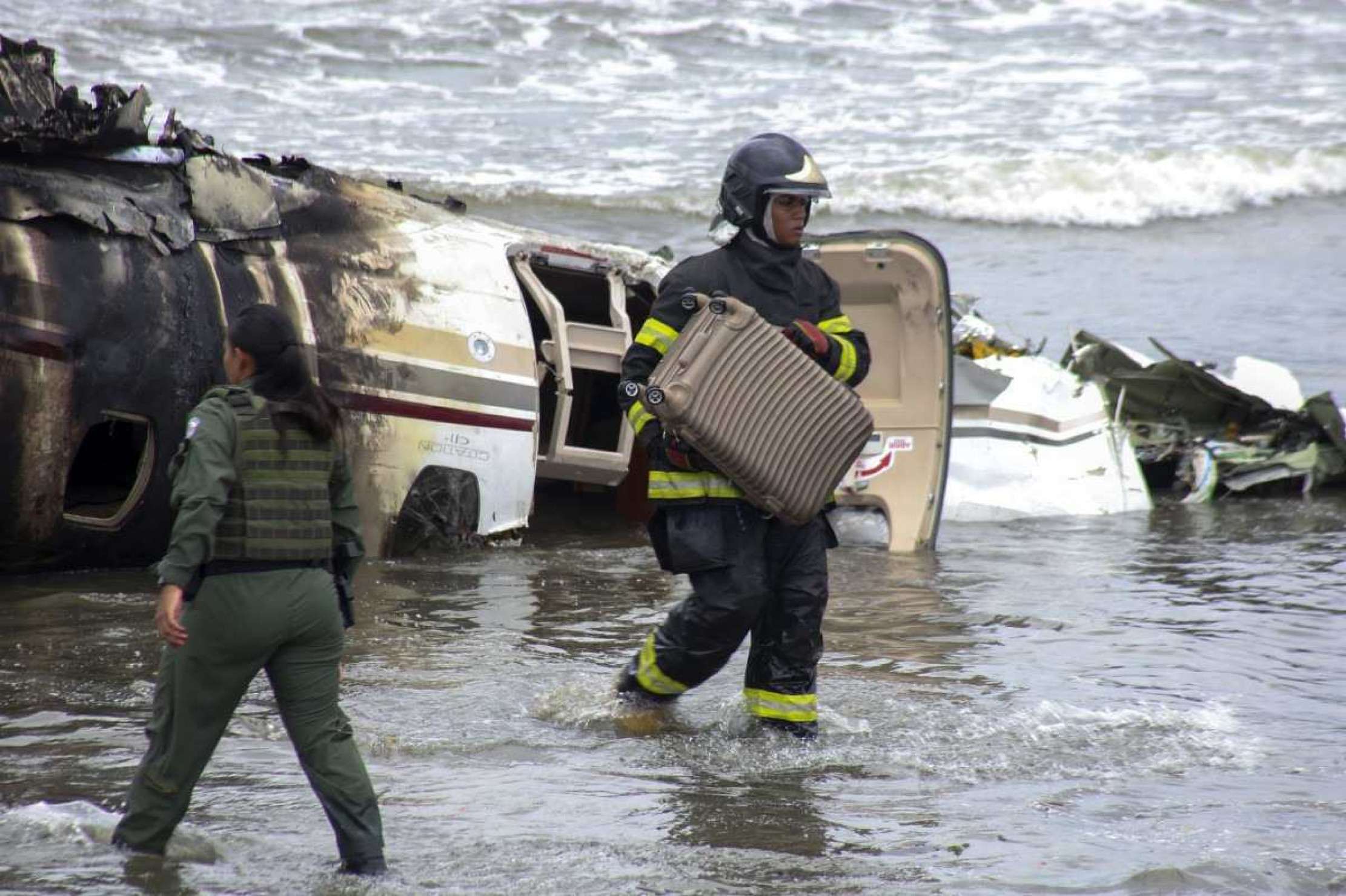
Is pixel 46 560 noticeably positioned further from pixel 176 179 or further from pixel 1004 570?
pixel 1004 570

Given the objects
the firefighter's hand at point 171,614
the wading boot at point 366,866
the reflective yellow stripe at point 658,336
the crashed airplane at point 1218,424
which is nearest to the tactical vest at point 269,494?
the firefighter's hand at point 171,614

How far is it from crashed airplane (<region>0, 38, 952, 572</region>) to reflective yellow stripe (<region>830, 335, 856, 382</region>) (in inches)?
133

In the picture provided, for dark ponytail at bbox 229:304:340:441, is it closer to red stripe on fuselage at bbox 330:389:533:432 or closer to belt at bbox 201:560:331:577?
belt at bbox 201:560:331:577

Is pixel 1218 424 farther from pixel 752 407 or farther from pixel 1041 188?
pixel 1041 188

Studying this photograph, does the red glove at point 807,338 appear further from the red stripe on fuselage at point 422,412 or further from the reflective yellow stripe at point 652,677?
the red stripe on fuselage at point 422,412

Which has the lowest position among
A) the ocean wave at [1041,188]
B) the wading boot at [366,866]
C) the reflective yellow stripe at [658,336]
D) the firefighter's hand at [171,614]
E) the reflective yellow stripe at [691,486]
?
the wading boot at [366,866]

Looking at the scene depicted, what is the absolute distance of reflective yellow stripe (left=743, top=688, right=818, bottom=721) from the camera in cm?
568

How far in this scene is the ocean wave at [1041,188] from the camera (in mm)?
22391

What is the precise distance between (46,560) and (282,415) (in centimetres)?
425

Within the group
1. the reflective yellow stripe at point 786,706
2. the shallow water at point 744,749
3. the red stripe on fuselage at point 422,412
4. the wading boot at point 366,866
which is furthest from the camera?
the red stripe on fuselage at point 422,412

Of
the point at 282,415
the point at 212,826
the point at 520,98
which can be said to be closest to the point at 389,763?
the point at 212,826

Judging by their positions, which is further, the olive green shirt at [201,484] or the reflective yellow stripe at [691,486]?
the reflective yellow stripe at [691,486]

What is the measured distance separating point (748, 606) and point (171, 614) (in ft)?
7.00

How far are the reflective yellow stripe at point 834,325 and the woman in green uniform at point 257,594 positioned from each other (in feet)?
6.79
